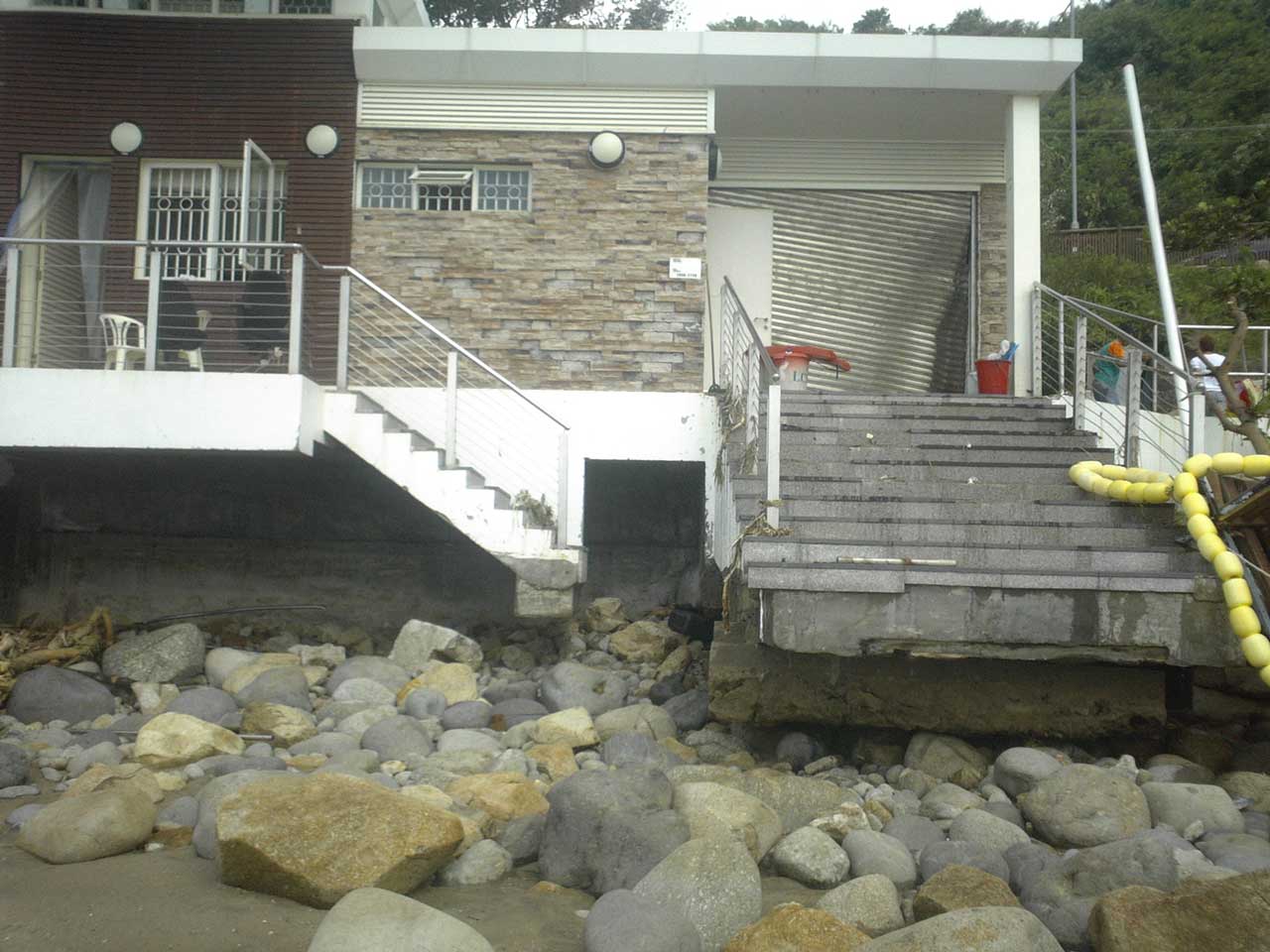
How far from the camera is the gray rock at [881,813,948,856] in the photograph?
5953 millimetres

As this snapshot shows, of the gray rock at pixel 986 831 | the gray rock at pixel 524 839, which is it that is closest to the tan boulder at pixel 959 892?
the gray rock at pixel 986 831

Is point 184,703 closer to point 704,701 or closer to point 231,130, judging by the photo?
point 704,701

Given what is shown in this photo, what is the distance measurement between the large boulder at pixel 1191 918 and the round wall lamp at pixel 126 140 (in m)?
10.2

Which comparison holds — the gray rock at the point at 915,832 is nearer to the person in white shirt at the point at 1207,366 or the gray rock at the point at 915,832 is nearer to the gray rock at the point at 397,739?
the gray rock at the point at 397,739

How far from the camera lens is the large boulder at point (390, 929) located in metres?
4.42

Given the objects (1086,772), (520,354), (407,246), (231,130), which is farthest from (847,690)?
(231,130)

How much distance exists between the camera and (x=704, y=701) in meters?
8.12

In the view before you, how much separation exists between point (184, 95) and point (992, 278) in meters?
7.90

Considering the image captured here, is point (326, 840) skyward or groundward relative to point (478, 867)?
skyward

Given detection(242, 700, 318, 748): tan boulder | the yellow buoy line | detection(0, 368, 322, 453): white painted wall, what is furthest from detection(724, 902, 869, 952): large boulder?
detection(0, 368, 322, 453): white painted wall

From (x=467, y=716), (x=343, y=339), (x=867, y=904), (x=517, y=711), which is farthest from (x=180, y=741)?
(x=867, y=904)

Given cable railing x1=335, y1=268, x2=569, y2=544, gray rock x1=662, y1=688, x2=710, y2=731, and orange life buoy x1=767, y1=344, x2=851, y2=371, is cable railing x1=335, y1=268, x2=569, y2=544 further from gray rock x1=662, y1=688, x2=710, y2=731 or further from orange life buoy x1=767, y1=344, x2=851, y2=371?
orange life buoy x1=767, y1=344, x2=851, y2=371

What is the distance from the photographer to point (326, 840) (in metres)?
5.32

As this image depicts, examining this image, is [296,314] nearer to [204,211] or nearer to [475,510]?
[475,510]
